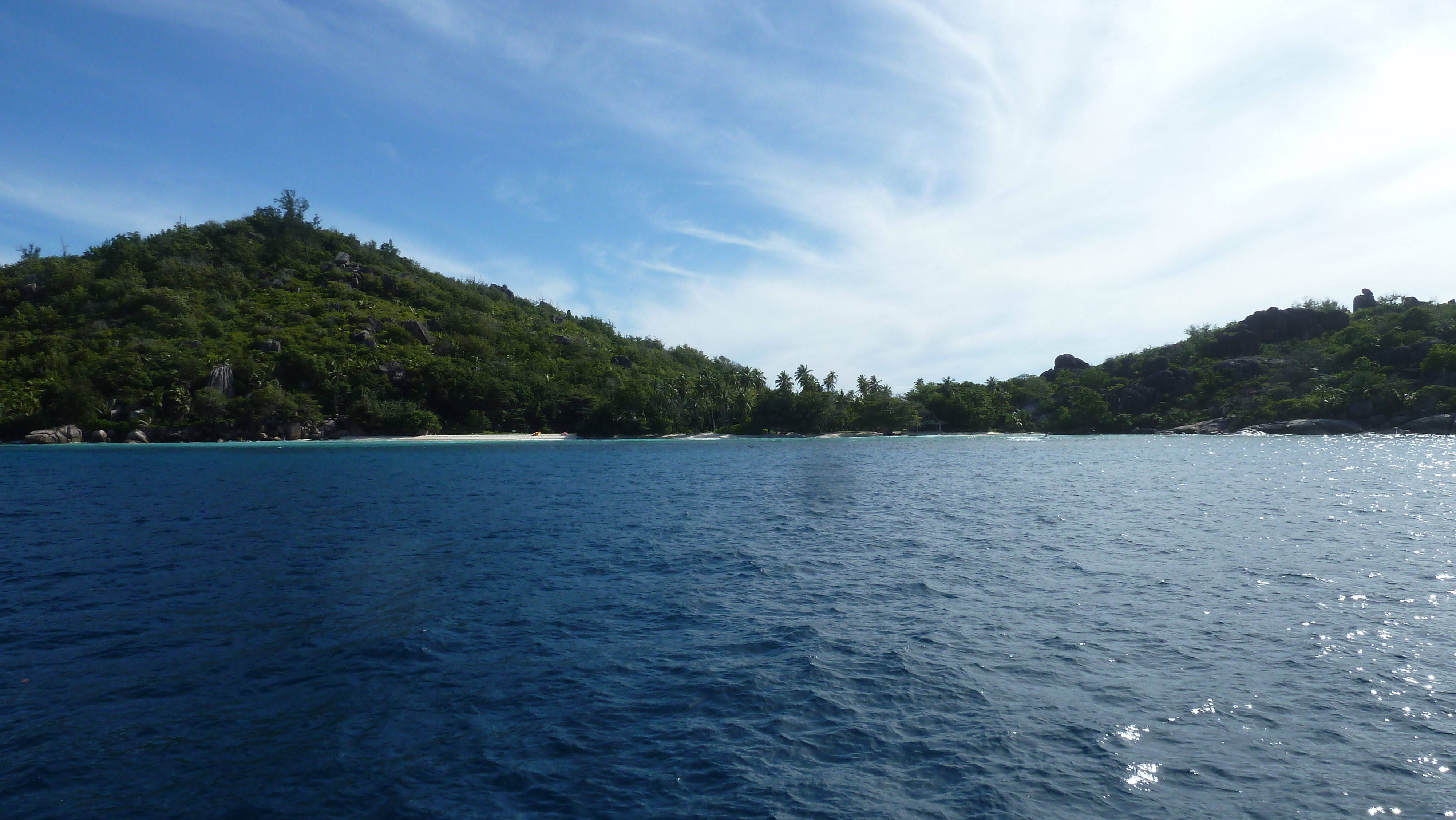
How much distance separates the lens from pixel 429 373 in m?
143

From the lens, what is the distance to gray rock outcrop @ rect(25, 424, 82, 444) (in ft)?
320

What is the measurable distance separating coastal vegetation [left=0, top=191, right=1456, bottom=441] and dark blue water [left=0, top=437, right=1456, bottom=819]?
98.1 m

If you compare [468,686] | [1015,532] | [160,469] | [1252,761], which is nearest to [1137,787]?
[1252,761]

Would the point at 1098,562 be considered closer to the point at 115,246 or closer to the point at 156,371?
the point at 156,371

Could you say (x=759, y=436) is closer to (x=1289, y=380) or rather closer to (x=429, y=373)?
(x=429, y=373)

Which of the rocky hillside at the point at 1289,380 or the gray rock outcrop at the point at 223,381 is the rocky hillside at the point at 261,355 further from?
the rocky hillside at the point at 1289,380

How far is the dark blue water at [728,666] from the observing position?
32.0 feet

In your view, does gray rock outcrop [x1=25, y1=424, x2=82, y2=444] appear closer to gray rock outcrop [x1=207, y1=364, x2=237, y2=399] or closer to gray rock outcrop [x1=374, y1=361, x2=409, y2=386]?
gray rock outcrop [x1=207, y1=364, x2=237, y2=399]

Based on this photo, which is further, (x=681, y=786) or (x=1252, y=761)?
(x=1252, y=761)

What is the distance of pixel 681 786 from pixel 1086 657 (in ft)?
33.0

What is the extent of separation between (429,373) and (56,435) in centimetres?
5762

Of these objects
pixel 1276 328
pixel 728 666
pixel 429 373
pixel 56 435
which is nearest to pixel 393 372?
pixel 429 373

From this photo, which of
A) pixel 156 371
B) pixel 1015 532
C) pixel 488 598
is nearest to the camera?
pixel 488 598

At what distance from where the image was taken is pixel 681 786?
31.9ft
